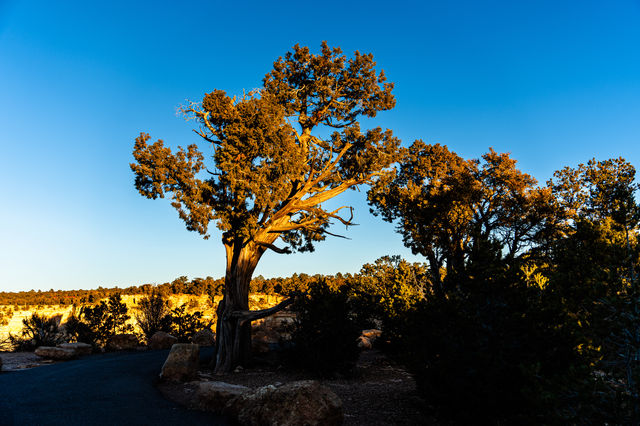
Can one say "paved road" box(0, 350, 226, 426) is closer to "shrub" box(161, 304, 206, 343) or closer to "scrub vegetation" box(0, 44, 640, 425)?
"scrub vegetation" box(0, 44, 640, 425)

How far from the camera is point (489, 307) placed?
14.6 feet

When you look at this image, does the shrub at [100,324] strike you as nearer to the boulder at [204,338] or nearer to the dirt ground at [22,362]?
the dirt ground at [22,362]

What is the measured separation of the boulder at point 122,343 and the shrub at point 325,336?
1052 cm

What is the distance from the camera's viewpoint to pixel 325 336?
8758mm

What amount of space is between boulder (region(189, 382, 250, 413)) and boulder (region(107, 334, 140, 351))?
12054 millimetres

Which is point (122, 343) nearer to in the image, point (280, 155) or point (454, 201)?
point (280, 155)

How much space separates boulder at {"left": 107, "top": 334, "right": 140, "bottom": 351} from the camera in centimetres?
1578

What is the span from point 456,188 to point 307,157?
9.72 m

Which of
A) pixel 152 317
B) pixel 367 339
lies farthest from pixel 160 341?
pixel 367 339

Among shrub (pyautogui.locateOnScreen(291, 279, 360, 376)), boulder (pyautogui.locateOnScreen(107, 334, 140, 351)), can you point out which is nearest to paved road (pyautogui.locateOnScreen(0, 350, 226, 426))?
shrub (pyautogui.locateOnScreen(291, 279, 360, 376))

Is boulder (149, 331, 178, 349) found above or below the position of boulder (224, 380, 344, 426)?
below

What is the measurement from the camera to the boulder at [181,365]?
27.5 feet

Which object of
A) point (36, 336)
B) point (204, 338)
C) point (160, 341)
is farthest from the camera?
point (204, 338)

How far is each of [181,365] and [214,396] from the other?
3005 mm
